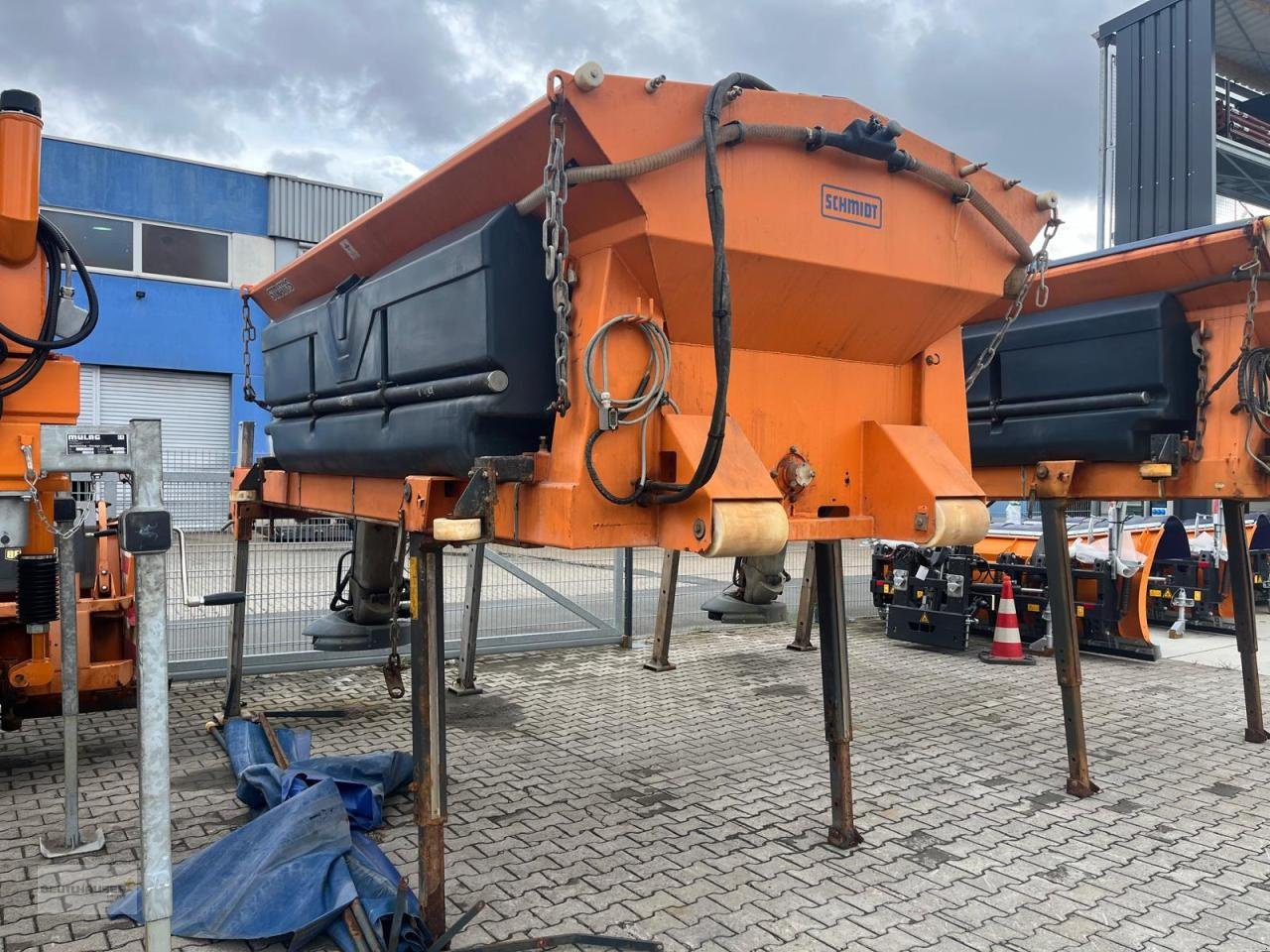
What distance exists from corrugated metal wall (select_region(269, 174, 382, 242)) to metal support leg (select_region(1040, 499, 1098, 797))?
16.3m

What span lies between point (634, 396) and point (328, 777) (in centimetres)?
214

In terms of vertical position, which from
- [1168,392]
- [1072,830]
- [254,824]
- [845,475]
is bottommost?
[1072,830]

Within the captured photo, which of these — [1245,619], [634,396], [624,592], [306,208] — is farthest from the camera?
[306,208]

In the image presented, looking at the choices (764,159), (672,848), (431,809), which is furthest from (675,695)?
(764,159)

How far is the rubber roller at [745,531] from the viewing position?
2.70 metres

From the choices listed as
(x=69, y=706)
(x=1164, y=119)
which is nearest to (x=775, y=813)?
(x=69, y=706)

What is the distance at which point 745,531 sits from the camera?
2.73 meters

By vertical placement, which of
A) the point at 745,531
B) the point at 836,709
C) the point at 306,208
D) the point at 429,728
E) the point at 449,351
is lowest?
the point at 836,709

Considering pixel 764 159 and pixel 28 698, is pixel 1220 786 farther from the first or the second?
pixel 28 698

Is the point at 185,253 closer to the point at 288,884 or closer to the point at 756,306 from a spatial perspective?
the point at 288,884

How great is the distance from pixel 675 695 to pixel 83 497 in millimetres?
4594

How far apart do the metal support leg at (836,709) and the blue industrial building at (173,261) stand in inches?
576

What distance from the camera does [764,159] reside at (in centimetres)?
295

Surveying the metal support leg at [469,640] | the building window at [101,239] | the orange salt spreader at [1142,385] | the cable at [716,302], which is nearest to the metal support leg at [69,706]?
the cable at [716,302]
